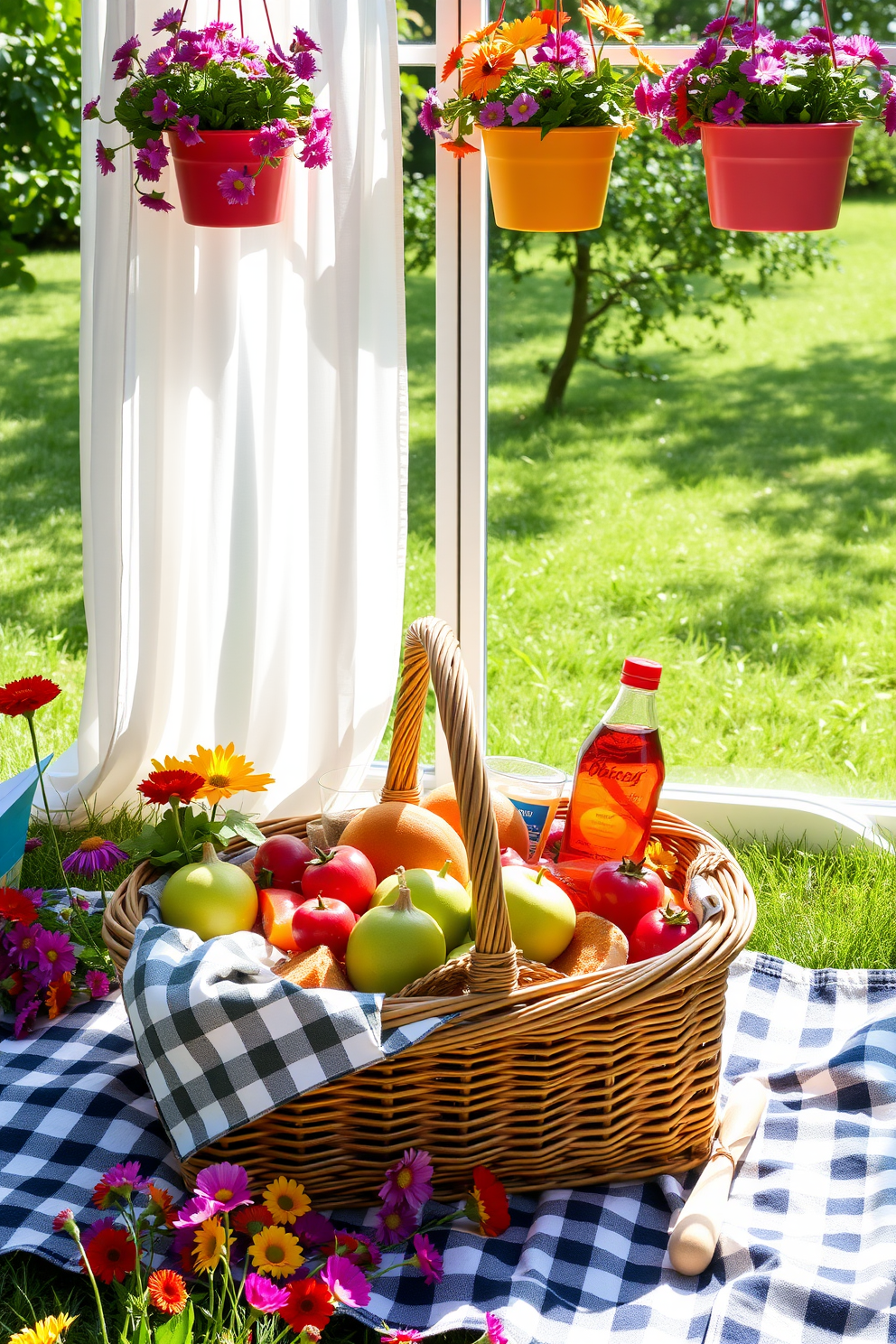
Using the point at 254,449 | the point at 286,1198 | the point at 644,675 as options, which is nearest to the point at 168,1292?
the point at 286,1198

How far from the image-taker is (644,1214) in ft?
4.04

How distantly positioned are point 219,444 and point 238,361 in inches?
4.6

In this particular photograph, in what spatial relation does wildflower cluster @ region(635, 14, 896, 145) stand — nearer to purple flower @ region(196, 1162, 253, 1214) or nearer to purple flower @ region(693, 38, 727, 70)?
purple flower @ region(693, 38, 727, 70)

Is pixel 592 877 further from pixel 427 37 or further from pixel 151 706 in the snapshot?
pixel 427 37

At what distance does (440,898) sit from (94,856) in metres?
0.52

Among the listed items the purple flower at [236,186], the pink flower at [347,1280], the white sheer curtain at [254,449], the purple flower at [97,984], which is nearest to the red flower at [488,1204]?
the pink flower at [347,1280]

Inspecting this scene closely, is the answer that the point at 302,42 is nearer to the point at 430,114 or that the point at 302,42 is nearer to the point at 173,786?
the point at 430,114

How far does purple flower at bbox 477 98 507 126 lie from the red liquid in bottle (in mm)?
618

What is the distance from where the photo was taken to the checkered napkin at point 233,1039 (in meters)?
1.08

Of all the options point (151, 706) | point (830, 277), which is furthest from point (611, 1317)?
point (830, 277)

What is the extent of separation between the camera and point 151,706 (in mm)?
1935

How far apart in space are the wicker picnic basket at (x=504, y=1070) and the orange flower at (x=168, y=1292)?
18 cm

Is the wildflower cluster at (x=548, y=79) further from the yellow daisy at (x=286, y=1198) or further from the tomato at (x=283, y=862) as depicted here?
the yellow daisy at (x=286, y=1198)

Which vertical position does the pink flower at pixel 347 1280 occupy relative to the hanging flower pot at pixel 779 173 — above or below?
below
